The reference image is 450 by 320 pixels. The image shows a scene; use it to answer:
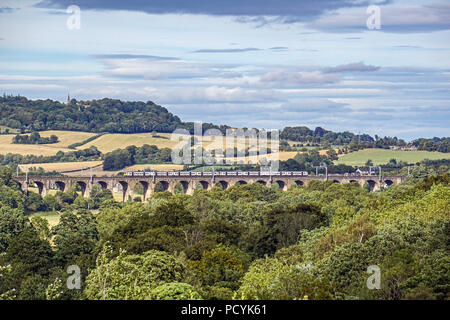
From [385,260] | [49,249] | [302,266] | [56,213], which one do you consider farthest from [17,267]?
[56,213]

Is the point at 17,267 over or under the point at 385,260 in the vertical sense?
under

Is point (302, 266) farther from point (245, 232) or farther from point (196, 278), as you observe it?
point (245, 232)

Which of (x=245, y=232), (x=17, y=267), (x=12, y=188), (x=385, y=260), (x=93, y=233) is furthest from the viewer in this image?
(x=12, y=188)

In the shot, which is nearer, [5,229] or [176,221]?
[176,221]

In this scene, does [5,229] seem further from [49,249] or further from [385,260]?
[385,260]

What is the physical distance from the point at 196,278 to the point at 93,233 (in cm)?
4524

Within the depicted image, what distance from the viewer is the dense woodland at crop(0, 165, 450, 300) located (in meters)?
47.9

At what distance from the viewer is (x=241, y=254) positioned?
76.3 meters

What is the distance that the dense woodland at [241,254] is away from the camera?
4788 centimetres

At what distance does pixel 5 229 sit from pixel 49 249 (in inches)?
975

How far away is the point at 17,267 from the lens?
251 ft

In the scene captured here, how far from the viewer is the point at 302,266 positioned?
58.2 metres
